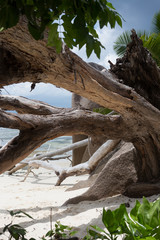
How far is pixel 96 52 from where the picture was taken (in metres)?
1.22

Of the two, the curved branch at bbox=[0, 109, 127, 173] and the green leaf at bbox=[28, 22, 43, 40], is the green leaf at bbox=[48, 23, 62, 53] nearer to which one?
the green leaf at bbox=[28, 22, 43, 40]

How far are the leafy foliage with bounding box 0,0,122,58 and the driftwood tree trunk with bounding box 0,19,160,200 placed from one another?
38.7 inches

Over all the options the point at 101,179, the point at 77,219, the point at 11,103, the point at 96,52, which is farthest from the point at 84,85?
the point at 101,179

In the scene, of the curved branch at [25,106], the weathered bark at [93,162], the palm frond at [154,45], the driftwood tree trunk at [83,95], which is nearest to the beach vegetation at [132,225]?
the driftwood tree trunk at [83,95]

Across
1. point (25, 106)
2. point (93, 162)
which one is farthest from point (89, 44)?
point (93, 162)

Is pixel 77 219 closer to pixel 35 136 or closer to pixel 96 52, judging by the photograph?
pixel 35 136

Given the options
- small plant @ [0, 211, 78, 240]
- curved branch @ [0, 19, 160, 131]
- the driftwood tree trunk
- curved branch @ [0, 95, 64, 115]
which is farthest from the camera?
curved branch @ [0, 95, 64, 115]

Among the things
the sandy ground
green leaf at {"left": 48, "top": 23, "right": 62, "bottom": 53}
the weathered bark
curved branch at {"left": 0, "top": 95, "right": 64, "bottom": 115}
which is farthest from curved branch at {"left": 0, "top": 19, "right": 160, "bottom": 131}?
the weathered bark

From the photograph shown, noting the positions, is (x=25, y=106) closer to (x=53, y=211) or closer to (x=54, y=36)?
(x=53, y=211)

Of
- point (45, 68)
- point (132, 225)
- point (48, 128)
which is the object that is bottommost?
point (132, 225)

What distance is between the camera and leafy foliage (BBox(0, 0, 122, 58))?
36.7 inches

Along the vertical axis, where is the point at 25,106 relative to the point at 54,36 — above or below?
below

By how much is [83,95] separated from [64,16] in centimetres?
179

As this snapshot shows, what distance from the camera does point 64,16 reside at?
1118mm
